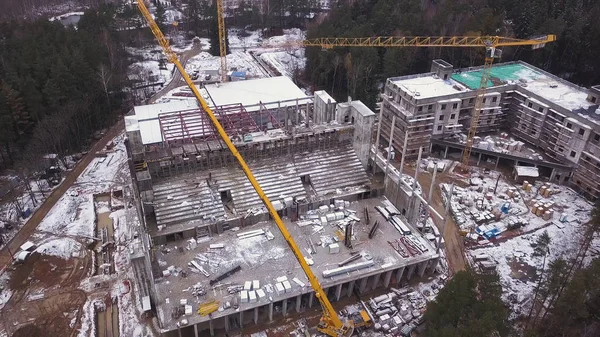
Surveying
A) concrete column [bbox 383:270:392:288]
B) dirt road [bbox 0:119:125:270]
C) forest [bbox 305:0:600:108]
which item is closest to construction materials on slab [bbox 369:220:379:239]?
concrete column [bbox 383:270:392:288]

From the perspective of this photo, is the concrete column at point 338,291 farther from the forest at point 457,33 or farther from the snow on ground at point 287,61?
the snow on ground at point 287,61

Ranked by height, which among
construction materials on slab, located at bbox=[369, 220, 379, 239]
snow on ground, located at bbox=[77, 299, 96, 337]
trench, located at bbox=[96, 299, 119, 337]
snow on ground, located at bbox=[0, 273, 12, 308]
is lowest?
trench, located at bbox=[96, 299, 119, 337]

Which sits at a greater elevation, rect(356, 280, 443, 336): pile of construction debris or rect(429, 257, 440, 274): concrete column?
rect(429, 257, 440, 274): concrete column

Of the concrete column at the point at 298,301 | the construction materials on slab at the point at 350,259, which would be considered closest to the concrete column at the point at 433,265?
the construction materials on slab at the point at 350,259

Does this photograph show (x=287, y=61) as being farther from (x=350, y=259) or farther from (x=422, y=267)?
A: (x=422, y=267)

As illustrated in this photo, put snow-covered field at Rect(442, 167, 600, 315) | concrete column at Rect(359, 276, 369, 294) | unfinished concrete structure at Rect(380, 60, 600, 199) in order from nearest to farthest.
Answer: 1. concrete column at Rect(359, 276, 369, 294)
2. snow-covered field at Rect(442, 167, 600, 315)
3. unfinished concrete structure at Rect(380, 60, 600, 199)

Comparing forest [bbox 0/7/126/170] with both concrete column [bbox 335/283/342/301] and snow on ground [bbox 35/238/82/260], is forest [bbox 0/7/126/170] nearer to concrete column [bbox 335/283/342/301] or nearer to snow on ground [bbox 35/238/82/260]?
snow on ground [bbox 35/238/82/260]

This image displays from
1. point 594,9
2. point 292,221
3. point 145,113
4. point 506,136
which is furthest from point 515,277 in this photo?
point 594,9
